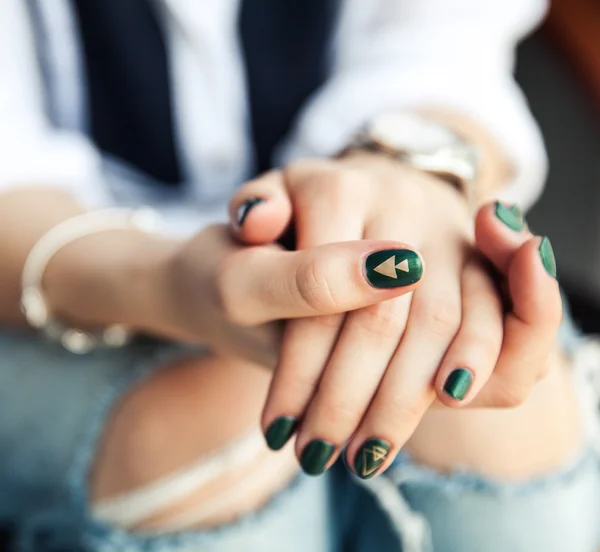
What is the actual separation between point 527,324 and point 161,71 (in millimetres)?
455

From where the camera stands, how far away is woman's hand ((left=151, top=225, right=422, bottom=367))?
0.29 m

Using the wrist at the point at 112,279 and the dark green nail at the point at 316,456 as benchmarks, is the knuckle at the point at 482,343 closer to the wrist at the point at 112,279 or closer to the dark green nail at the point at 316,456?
the dark green nail at the point at 316,456

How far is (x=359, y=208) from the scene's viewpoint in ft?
1.17

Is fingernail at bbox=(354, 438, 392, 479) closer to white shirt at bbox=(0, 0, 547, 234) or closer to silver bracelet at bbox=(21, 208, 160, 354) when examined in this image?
silver bracelet at bbox=(21, 208, 160, 354)

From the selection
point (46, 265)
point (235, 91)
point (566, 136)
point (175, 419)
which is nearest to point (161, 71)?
point (235, 91)

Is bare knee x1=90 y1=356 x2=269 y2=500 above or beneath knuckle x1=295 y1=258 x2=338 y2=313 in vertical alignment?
beneath

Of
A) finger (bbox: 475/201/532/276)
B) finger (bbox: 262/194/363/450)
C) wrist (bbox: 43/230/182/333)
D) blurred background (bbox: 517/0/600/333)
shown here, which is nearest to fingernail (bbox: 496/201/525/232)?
finger (bbox: 475/201/532/276)

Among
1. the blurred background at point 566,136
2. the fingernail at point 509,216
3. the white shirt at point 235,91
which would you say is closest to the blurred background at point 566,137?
the blurred background at point 566,136

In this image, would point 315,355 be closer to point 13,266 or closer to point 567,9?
point 13,266

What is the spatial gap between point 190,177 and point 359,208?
0.36 meters

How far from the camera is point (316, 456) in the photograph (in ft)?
1.01

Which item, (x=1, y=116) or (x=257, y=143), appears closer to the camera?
(x=1, y=116)

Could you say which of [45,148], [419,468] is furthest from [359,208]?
[45,148]

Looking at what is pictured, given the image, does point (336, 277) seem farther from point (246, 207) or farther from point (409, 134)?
point (409, 134)
